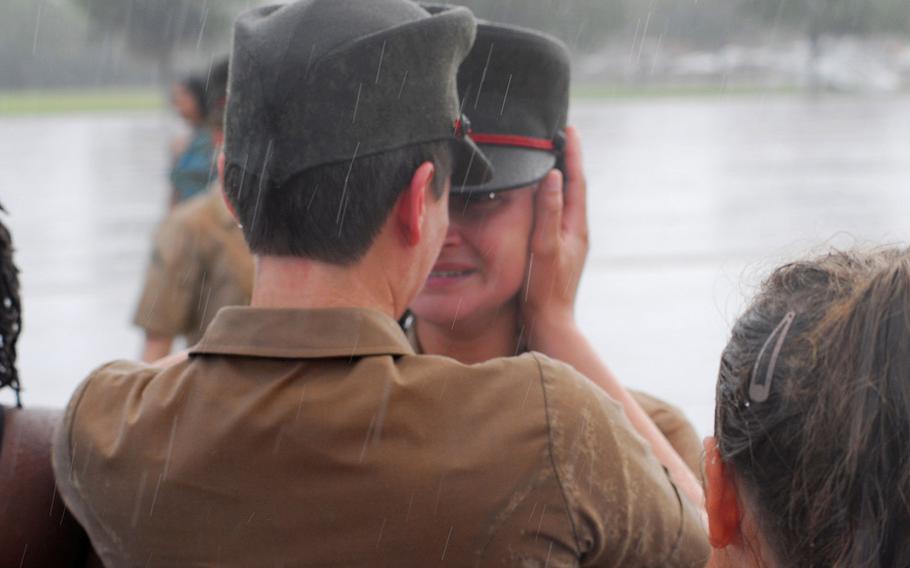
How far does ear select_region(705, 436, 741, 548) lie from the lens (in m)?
1.35

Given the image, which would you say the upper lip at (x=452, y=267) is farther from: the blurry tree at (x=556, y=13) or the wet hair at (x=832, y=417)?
the blurry tree at (x=556, y=13)

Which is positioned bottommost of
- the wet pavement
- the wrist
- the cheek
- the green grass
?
the green grass

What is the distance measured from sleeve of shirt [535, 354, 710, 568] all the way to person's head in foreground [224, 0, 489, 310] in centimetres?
31

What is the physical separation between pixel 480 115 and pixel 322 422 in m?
1.16

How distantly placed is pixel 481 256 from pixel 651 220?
33.9ft

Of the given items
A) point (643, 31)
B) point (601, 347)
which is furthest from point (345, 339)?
point (643, 31)

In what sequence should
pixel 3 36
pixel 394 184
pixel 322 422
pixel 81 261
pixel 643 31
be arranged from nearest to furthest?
pixel 322 422, pixel 394 184, pixel 81 261, pixel 643 31, pixel 3 36

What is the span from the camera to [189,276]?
4.20 m

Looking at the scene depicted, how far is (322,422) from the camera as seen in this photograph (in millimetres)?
1560

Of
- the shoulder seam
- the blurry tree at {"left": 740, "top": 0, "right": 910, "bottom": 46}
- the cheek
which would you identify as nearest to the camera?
the shoulder seam

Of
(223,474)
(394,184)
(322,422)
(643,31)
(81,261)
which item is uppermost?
(643,31)

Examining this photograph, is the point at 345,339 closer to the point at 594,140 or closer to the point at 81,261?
the point at 81,261

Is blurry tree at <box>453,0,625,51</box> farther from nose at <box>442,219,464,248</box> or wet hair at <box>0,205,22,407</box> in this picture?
wet hair at <box>0,205,22,407</box>

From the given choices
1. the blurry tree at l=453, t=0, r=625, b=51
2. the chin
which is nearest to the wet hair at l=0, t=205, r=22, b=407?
the chin
